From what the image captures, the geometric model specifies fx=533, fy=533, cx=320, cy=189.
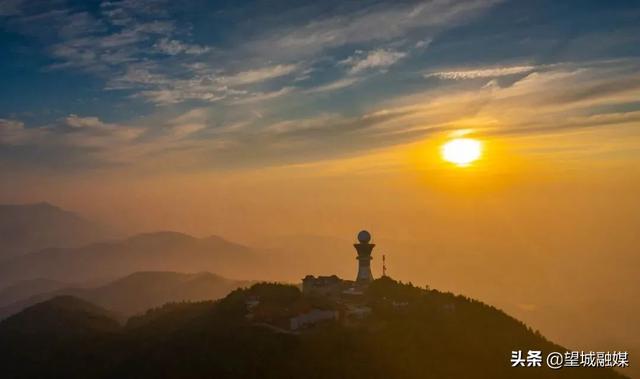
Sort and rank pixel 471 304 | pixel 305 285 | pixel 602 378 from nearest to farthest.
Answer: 1. pixel 602 378
2. pixel 471 304
3. pixel 305 285

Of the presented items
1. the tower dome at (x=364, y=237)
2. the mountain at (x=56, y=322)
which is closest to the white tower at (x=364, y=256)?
the tower dome at (x=364, y=237)


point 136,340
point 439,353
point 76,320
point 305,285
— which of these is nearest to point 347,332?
point 439,353

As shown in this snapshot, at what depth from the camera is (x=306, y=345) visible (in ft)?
168

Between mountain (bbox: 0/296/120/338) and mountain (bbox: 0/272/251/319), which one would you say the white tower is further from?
mountain (bbox: 0/272/251/319)

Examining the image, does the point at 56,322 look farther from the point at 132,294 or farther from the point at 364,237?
the point at 132,294

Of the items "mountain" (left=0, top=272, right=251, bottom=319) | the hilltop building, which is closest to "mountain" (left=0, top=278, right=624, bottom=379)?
the hilltop building

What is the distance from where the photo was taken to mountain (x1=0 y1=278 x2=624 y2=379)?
4919 centimetres

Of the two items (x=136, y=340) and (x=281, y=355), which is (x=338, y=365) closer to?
(x=281, y=355)

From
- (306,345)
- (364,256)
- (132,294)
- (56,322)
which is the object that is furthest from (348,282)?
(132,294)

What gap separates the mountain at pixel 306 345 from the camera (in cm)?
4919

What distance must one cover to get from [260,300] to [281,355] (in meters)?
16.3

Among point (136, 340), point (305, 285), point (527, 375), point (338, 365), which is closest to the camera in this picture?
point (338, 365)

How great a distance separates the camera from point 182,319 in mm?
71750

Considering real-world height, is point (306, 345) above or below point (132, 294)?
below
